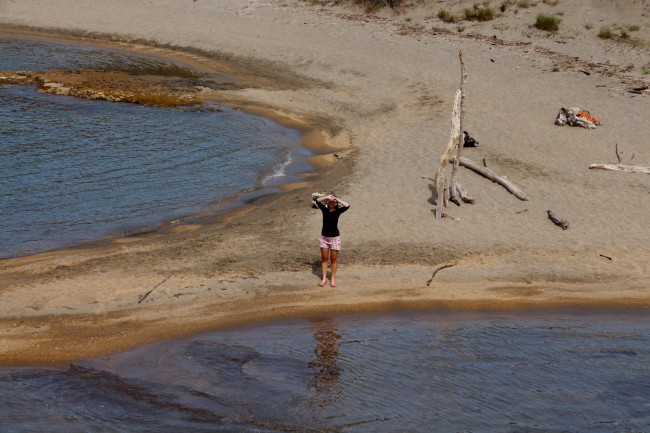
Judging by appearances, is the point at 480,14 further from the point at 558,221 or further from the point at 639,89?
the point at 558,221

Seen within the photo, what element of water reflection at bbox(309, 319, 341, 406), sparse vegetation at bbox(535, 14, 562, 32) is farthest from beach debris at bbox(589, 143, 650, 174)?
sparse vegetation at bbox(535, 14, 562, 32)

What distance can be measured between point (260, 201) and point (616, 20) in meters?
24.2

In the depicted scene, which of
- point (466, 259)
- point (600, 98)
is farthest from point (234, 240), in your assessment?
point (600, 98)

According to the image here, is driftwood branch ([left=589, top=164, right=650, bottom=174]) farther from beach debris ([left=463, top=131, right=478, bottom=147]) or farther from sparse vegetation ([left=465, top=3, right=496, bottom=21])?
sparse vegetation ([left=465, top=3, right=496, bottom=21])

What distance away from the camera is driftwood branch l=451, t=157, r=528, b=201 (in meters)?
20.1

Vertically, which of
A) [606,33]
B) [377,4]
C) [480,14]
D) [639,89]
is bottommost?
[639,89]

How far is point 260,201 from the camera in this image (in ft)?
69.7

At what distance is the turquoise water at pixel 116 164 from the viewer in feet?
63.4

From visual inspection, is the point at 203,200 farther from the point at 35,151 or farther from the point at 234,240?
the point at 35,151

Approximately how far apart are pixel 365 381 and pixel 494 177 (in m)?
9.94

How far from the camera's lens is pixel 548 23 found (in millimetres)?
37969

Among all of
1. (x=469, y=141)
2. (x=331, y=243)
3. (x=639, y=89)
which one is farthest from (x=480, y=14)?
(x=331, y=243)

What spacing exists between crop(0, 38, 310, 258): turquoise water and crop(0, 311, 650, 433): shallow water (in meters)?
6.12

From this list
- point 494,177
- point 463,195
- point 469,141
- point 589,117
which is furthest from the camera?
point 589,117
